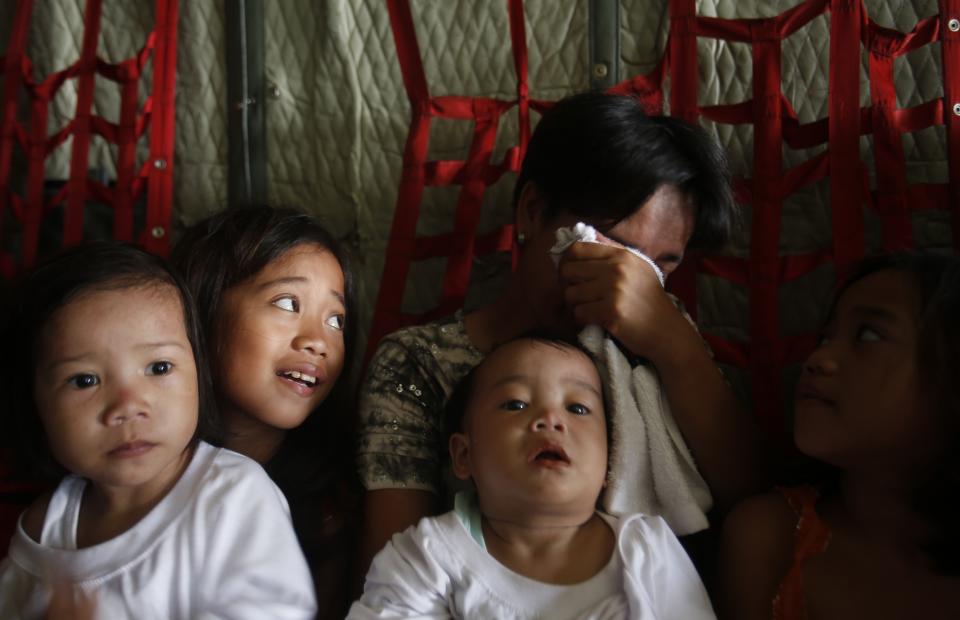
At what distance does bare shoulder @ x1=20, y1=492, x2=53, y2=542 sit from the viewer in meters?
1.12

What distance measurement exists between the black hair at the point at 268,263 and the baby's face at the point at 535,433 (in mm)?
315

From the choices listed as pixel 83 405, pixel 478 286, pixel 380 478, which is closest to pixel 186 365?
pixel 83 405

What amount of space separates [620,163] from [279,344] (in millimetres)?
559

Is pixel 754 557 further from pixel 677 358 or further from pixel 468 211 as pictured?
pixel 468 211

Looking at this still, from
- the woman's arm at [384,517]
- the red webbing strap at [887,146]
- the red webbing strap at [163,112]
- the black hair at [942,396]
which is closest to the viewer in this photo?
the black hair at [942,396]

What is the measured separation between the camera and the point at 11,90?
1.73 metres

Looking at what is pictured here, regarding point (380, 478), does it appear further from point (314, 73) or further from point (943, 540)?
point (314, 73)

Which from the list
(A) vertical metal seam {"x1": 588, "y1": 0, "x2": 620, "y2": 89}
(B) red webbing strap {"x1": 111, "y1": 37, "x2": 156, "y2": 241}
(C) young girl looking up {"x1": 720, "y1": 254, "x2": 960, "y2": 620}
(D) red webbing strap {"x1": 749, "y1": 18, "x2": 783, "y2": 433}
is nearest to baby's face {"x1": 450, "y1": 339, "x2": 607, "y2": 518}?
(C) young girl looking up {"x1": 720, "y1": 254, "x2": 960, "y2": 620}

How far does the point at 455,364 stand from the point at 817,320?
0.65 metres

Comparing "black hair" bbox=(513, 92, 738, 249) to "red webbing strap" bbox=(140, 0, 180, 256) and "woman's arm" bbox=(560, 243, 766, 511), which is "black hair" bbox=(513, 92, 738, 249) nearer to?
"woman's arm" bbox=(560, 243, 766, 511)

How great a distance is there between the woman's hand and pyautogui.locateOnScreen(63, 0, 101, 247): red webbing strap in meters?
1.08

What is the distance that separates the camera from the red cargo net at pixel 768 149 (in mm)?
1287

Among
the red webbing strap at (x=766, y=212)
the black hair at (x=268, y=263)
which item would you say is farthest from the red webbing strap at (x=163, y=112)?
the red webbing strap at (x=766, y=212)

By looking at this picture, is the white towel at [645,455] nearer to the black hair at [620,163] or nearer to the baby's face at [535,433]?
the baby's face at [535,433]
